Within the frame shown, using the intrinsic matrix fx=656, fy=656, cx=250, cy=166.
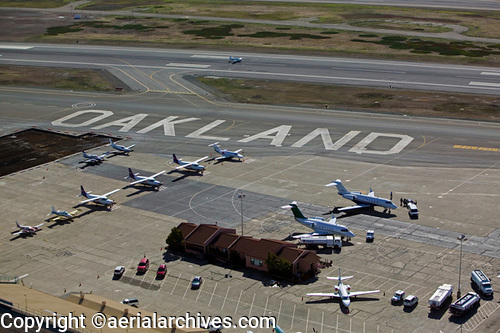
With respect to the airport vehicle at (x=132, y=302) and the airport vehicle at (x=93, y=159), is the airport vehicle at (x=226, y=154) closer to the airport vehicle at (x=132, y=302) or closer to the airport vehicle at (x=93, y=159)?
the airport vehicle at (x=93, y=159)

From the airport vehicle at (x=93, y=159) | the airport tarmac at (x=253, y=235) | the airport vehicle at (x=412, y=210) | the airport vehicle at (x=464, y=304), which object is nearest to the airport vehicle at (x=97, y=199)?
the airport tarmac at (x=253, y=235)

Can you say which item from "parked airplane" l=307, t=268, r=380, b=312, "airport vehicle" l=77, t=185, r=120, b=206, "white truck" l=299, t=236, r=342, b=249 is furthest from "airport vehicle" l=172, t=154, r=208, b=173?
"parked airplane" l=307, t=268, r=380, b=312

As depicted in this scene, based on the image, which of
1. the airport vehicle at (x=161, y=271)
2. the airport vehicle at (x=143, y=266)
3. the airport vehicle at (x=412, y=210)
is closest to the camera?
the airport vehicle at (x=161, y=271)

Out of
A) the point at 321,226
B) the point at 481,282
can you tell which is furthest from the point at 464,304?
the point at 321,226

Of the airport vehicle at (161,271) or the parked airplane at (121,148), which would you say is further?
the parked airplane at (121,148)

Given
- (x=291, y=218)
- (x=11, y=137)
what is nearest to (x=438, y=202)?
(x=291, y=218)

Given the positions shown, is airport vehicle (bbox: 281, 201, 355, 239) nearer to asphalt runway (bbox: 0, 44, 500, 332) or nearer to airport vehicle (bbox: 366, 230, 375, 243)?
asphalt runway (bbox: 0, 44, 500, 332)
